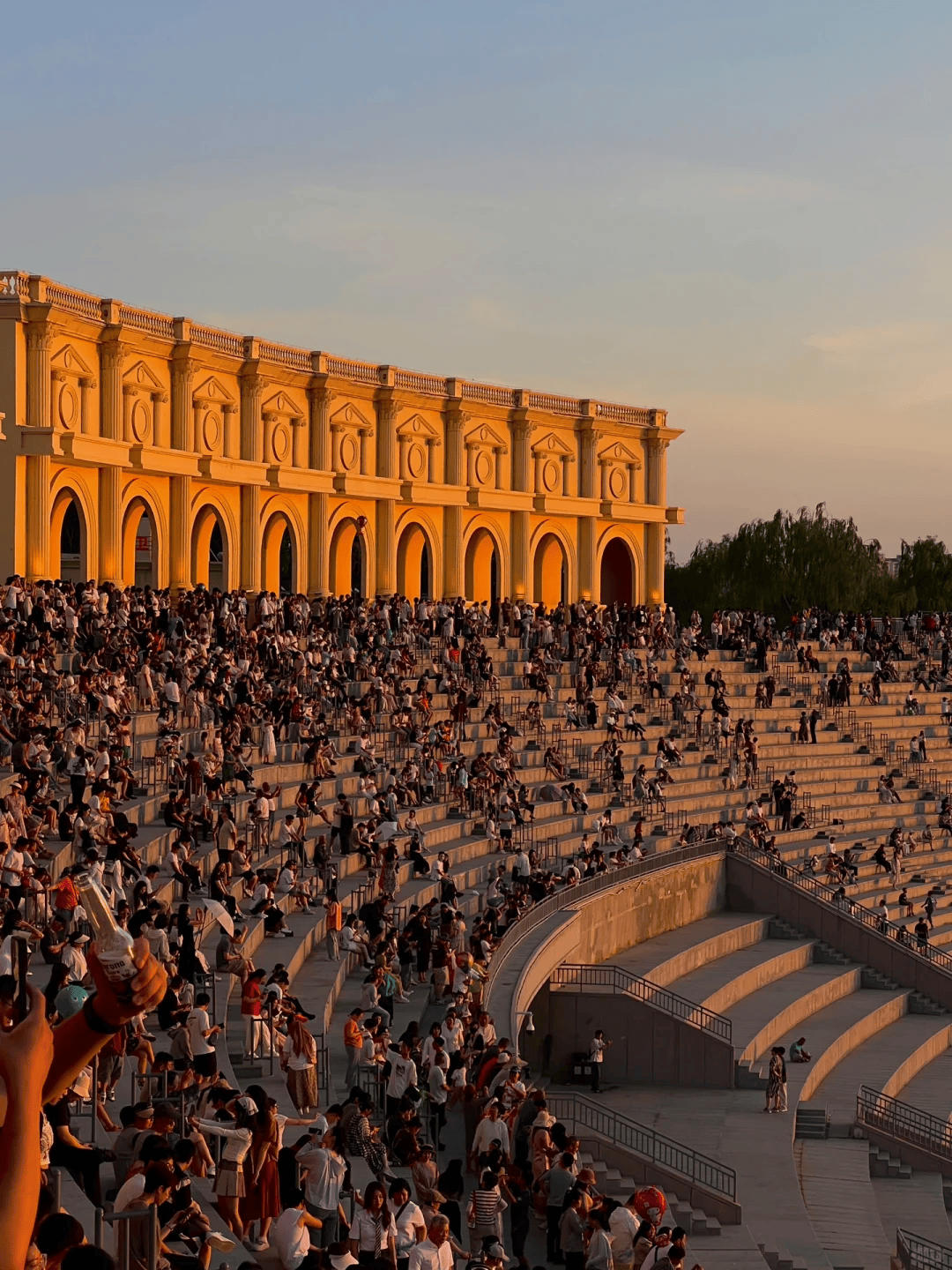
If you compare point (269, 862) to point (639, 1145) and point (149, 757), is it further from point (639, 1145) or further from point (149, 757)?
point (639, 1145)

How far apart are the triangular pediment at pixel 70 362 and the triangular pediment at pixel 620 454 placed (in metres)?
21.7

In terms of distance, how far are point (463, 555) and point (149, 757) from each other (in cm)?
2658

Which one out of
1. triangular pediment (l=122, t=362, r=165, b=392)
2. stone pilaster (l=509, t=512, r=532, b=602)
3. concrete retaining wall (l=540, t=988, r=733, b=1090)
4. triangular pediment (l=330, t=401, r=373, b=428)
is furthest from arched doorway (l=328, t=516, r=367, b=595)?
concrete retaining wall (l=540, t=988, r=733, b=1090)

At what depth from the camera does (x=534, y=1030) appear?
2897 centimetres

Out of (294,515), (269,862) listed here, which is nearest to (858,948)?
(269,862)

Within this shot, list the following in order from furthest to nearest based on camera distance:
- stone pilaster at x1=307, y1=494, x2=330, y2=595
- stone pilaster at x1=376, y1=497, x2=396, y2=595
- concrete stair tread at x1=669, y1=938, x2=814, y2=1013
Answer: stone pilaster at x1=376, y1=497, x2=396, y2=595 < stone pilaster at x1=307, y1=494, x2=330, y2=595 < concrete stair tread at x1=669, y1=938, x2=814, y2=1013

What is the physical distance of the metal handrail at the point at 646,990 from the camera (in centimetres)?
2917

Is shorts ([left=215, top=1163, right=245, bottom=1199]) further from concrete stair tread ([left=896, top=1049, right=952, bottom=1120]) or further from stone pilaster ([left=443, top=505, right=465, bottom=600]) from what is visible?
stone pilaster ([left=443, top=505, right=465, bottom=600])

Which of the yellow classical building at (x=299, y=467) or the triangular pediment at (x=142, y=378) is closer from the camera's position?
the yellow classical building at (x=299, y=467)

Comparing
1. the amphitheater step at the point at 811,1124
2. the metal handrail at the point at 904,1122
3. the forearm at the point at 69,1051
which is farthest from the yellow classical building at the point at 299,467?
the forearm at the point at 69,1051

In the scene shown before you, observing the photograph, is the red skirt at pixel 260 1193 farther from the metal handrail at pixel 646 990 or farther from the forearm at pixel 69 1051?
the metal handrail at pixel 646 990

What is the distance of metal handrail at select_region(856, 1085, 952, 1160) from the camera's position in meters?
27.3

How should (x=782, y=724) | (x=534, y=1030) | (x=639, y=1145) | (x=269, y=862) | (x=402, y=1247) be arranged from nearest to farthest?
(x=402, y=1247) → (x=639, y=1145) → (x=269, y=862) → (x=534, y=1030) → (x=782, y=724)

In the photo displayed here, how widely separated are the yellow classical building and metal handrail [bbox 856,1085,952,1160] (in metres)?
21.0
